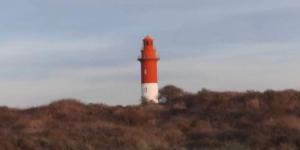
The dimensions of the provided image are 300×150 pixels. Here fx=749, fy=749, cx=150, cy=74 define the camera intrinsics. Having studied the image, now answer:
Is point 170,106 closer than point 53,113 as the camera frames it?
No

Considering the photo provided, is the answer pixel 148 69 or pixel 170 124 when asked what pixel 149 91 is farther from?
Answer: pixel 170 124

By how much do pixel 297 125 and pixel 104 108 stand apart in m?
11.2

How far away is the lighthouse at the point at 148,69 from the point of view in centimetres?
4162

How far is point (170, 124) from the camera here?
28.0 meters

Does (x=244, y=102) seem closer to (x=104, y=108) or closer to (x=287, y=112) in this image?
(x=287, y=112)

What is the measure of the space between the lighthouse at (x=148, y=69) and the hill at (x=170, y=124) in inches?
74.8

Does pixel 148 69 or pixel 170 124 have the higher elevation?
pixel 148 69

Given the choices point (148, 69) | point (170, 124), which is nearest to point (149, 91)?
point (148, 69)

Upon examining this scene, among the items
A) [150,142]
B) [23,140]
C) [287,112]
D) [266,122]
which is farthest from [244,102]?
[23,140]

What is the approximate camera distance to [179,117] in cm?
2972

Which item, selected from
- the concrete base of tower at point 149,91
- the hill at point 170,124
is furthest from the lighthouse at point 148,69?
the hill at point 170,124

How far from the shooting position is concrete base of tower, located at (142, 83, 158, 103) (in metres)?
40.7

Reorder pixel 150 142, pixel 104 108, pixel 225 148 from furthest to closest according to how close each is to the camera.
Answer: pixel 104 108
pixel 150 142
pixel 225 148

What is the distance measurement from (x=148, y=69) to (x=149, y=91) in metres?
1.51
